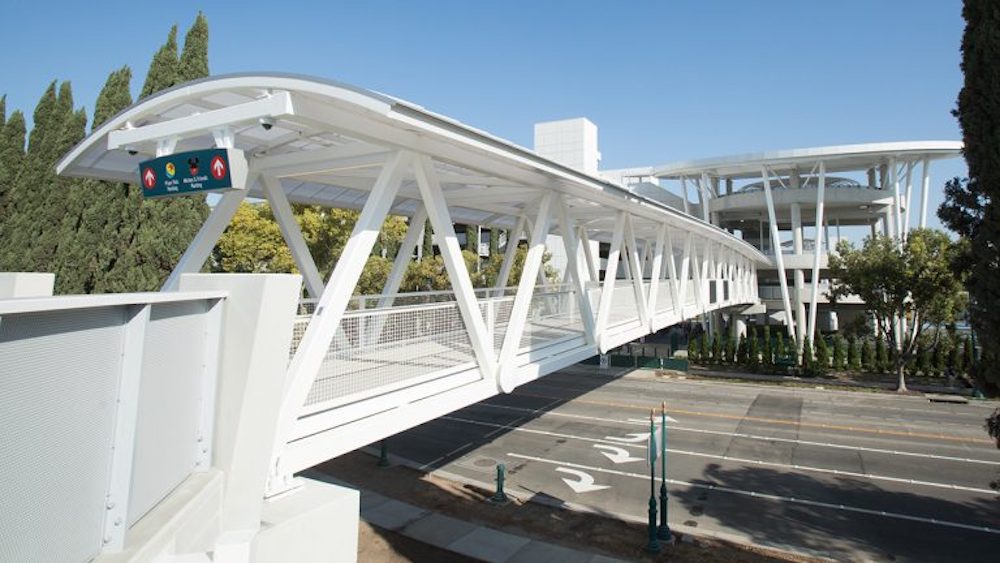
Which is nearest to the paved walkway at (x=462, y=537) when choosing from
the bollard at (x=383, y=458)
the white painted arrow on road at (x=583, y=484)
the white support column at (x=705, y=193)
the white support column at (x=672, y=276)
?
the bollard at (x=383, y=458)

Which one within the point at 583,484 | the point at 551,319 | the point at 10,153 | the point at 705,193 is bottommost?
the point at 583,484

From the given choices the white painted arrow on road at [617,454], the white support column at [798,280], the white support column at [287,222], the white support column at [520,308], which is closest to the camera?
the white support column at [520,308]

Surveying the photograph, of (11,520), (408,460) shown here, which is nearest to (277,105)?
(11,520)

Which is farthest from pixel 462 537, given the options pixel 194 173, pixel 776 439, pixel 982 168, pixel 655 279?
pixel 776 439

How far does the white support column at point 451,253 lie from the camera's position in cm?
830

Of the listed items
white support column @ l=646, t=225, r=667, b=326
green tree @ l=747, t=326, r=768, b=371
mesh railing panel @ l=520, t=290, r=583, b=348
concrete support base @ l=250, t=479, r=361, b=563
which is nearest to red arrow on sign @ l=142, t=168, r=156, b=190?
concrete support base @ l=250, t=479, r=361, b=563

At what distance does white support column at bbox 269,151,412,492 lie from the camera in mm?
6176

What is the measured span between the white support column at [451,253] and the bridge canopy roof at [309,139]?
0.36 metres

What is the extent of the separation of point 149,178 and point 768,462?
16.9 meters

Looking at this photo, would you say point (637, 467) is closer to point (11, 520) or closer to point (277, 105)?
point (277, 105)

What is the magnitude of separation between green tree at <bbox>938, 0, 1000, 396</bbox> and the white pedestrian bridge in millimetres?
6496

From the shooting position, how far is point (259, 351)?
391 cm

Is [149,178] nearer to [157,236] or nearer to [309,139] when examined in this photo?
[309,139]

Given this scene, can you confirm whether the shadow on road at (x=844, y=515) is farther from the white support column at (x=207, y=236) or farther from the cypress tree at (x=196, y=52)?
the cypress tree at (x=196, y=52)
